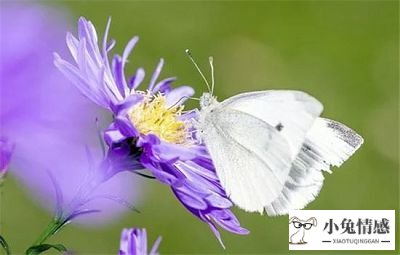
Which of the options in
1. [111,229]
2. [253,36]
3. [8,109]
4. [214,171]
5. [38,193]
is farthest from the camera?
[253,36]

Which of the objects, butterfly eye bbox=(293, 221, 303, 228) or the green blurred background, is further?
the green blurred background

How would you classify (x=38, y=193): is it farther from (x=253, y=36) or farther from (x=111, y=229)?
(x=253, y=36)

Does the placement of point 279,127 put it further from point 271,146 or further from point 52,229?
point 52,229

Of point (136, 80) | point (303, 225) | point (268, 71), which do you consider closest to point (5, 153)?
point (136, 80)

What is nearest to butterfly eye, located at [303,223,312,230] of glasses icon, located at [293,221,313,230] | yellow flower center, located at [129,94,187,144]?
glasses icon, located at [293,221,313,230]

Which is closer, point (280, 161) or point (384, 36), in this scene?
point (280, 161)

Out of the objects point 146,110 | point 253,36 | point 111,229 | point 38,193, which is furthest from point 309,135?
point 253,36

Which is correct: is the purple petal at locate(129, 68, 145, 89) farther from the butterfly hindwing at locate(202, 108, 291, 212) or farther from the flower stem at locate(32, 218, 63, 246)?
the flower stem at locate(32, 218, 63, 246)
